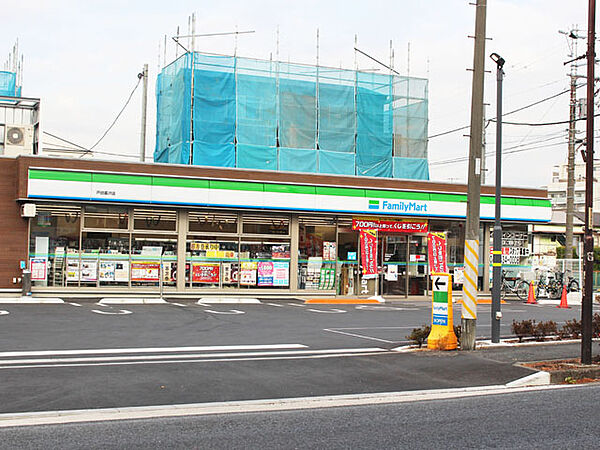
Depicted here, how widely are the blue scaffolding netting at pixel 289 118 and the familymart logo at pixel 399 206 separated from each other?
4228 mm

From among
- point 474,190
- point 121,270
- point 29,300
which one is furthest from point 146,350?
point 121,270

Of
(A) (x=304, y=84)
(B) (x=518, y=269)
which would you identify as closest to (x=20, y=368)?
(A) (x=304, y=84)

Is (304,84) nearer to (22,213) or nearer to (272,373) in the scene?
(22,213)

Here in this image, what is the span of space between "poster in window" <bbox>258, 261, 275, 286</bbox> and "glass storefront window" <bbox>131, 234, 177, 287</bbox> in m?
3.48

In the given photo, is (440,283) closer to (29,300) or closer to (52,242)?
(29,300)

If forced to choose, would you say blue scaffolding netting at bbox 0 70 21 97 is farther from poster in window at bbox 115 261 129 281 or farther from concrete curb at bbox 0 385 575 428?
concrete curb at bbox 0 385 575 428

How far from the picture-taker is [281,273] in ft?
93.4

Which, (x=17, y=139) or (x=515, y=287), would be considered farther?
(x=515, y=287)

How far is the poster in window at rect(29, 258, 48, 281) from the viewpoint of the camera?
25359 mm

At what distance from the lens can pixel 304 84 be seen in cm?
3328

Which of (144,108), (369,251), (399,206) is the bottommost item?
(369,251)

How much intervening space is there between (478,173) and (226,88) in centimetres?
1938

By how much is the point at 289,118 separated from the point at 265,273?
8438 mm

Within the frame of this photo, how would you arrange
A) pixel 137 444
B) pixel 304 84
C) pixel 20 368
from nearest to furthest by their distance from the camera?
pixel 137 444 → pixel 20 368 → pixel 304 84
